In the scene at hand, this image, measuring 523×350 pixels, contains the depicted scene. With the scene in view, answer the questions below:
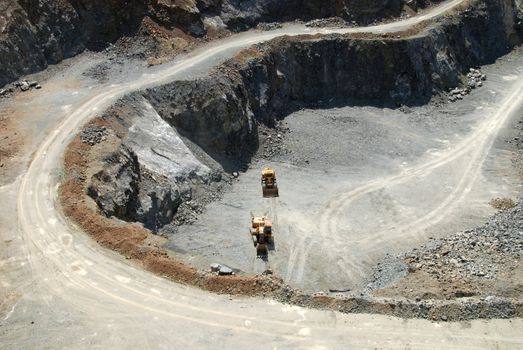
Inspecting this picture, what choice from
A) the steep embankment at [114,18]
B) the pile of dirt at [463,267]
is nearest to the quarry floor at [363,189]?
the pile of dirt at [463,267]

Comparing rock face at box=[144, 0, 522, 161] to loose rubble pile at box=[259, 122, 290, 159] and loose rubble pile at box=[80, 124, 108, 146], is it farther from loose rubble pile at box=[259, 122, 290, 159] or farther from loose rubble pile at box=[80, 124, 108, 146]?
loose rubble pile at box=[80, 124, 108, 146]

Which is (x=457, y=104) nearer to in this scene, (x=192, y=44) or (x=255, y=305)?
(x=192, y=44)

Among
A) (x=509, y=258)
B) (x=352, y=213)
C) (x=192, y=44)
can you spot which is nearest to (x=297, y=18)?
(x=192, y=44)

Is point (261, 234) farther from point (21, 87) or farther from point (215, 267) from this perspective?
point (21, 87)

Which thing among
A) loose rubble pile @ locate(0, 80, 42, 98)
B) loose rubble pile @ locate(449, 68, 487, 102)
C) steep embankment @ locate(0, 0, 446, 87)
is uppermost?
steep embankment @ locate(0, 0, 446, 87)

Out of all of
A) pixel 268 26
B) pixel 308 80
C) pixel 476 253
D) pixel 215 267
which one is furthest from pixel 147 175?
pixel 268 26

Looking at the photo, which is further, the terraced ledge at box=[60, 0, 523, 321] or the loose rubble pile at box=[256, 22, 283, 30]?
the loose rubble pile at box=[256, 22, 283, 30]

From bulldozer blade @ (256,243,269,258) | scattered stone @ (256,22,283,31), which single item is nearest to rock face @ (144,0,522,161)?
scattered stone @ (256,22,283,31)
